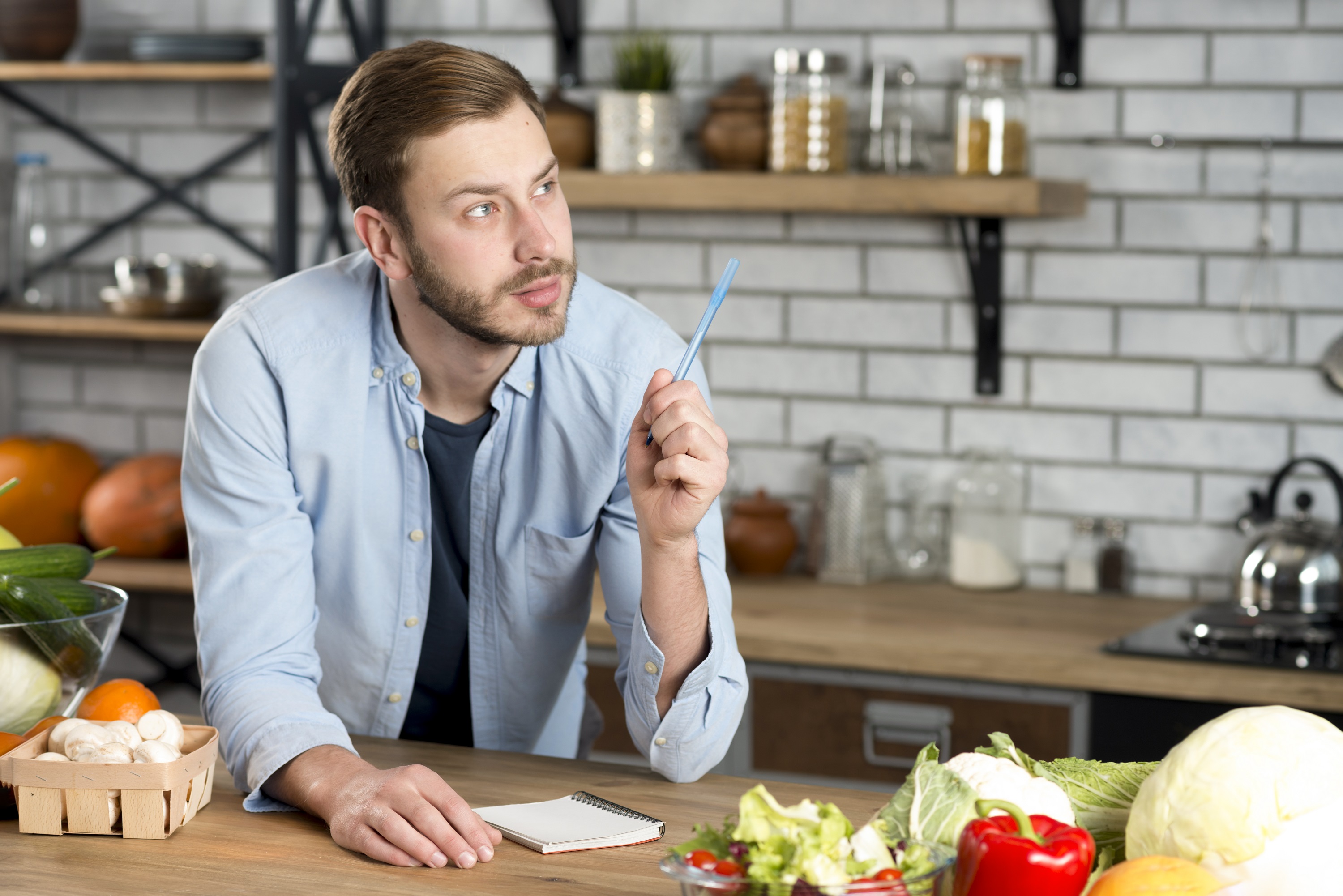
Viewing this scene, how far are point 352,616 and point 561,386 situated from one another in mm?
392

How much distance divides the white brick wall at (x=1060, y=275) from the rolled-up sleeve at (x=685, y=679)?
1.53 meters

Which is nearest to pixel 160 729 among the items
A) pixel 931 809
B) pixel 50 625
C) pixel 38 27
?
pixel 50 625

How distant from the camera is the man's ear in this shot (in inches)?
69.1

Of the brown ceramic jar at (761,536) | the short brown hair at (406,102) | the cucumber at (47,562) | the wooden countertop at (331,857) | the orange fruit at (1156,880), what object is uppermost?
the short brown hair at (406,102)

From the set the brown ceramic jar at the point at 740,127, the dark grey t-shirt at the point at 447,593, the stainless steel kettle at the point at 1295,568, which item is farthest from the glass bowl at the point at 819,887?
the brown ceramic jar at the point at 740,127

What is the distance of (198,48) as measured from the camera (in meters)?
3.35

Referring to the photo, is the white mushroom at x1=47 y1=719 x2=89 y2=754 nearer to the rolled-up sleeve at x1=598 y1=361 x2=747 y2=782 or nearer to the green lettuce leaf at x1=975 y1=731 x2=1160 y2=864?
the rolled-up sleeve at x1=598 y1=361 x2=747 y2=782

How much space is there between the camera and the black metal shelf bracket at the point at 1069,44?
295 cm

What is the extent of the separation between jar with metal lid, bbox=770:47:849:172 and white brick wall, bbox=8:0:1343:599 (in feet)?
0.62

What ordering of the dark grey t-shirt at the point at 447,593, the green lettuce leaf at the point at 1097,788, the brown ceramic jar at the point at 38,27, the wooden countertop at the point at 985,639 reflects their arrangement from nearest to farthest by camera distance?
the green lettuce leaf at the point at 1097,788
the dark grey t-shirt at the point at 447,593
the wooden countertop at the point at 985,639
the brown ceramic jar at the point at 38,27

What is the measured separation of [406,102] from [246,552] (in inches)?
21.4

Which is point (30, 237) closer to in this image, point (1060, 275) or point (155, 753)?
point (1060, 275)

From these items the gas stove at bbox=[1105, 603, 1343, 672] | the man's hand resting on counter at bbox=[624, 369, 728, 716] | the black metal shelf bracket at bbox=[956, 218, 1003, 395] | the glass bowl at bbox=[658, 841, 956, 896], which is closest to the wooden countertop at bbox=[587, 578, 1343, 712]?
the gas stove at bbox=[1105, 603, 1343, 672]

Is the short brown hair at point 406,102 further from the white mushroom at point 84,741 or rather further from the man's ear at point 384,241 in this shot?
the white mushroom at point 84,741
